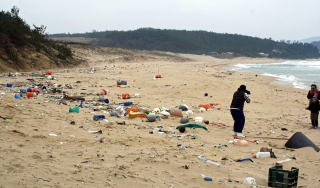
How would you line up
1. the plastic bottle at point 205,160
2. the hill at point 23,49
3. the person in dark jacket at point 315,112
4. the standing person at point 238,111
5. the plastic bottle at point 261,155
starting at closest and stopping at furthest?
the plastic bottle at point 205,160
the plastic bottle at point 261,155
the standing person at point 238,111
the person in dark jacket at point 315,112
the hill at point 23,49

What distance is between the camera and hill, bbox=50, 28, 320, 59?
81062mm

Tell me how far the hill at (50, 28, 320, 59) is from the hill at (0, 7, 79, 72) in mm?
50980

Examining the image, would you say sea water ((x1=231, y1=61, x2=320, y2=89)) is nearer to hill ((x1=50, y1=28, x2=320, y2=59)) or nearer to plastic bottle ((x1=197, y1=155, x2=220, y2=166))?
plastic bottle ((x1=197, y1=155, x2=220, y2=166))

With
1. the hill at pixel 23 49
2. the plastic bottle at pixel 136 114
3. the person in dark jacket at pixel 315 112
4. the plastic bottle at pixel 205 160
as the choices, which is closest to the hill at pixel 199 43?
the hill at pixel 23 49

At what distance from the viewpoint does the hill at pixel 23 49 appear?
61.1 ft

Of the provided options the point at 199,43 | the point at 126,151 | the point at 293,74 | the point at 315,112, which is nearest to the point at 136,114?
the point at 126,151

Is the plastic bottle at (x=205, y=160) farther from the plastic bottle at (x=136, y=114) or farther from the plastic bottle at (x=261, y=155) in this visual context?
the plastic bottle at (x=136, y=114)

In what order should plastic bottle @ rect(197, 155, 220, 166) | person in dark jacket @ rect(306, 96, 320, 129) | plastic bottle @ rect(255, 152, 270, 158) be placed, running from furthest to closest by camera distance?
person in dark jacket @ rect(306, 96, 320, 129) → plastic bottle @ rect(255, 152, 270, 158) → plastic bottle @ rect(197, 155, 220, 166)

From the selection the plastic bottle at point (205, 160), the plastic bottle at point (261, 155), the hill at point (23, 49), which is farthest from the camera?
the hill at point (23, 49)

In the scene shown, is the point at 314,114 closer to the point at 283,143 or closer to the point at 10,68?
the point at 283,143

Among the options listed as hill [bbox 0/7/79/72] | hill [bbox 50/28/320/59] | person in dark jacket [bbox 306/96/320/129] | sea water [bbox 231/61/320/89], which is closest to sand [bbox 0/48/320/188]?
person in dark jacket [bbox 306/96/320/129]

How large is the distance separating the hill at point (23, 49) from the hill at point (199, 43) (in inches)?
2007

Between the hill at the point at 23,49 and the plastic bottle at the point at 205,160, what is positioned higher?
the hill at the point at 23,49

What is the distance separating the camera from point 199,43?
97.2m
